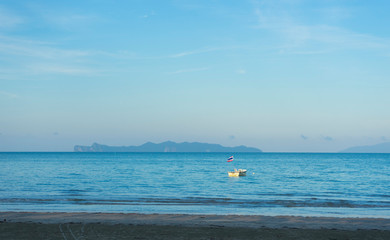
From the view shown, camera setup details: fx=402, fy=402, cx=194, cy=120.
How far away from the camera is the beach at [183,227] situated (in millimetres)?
17422

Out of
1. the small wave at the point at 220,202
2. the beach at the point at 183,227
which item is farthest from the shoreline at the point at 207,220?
the small wave at the point at 220,202

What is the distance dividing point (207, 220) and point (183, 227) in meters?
3.41

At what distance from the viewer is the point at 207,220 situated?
22.6 m

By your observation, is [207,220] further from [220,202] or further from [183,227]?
[220,202]

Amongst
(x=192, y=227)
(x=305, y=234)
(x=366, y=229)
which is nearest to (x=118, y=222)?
(x=192, y=227)

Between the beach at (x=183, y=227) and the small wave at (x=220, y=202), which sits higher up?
the beach at (x=183, y=227)

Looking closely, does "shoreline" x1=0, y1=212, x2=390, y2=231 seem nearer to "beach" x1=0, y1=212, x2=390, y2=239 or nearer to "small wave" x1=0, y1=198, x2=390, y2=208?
"beach" x1=0, y1=212, x2=390, y2=239

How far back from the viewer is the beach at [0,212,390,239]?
17422 millimetres

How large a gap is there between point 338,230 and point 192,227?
6981 millimetres

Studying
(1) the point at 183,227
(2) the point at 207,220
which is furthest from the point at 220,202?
(1) the point at 183,227

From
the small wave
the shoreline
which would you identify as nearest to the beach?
the shoreline

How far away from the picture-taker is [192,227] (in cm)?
1961

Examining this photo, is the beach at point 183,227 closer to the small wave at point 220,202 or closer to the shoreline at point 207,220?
the shoreline at point 207,220

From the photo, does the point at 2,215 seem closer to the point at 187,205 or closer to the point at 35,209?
the point at 35,209
